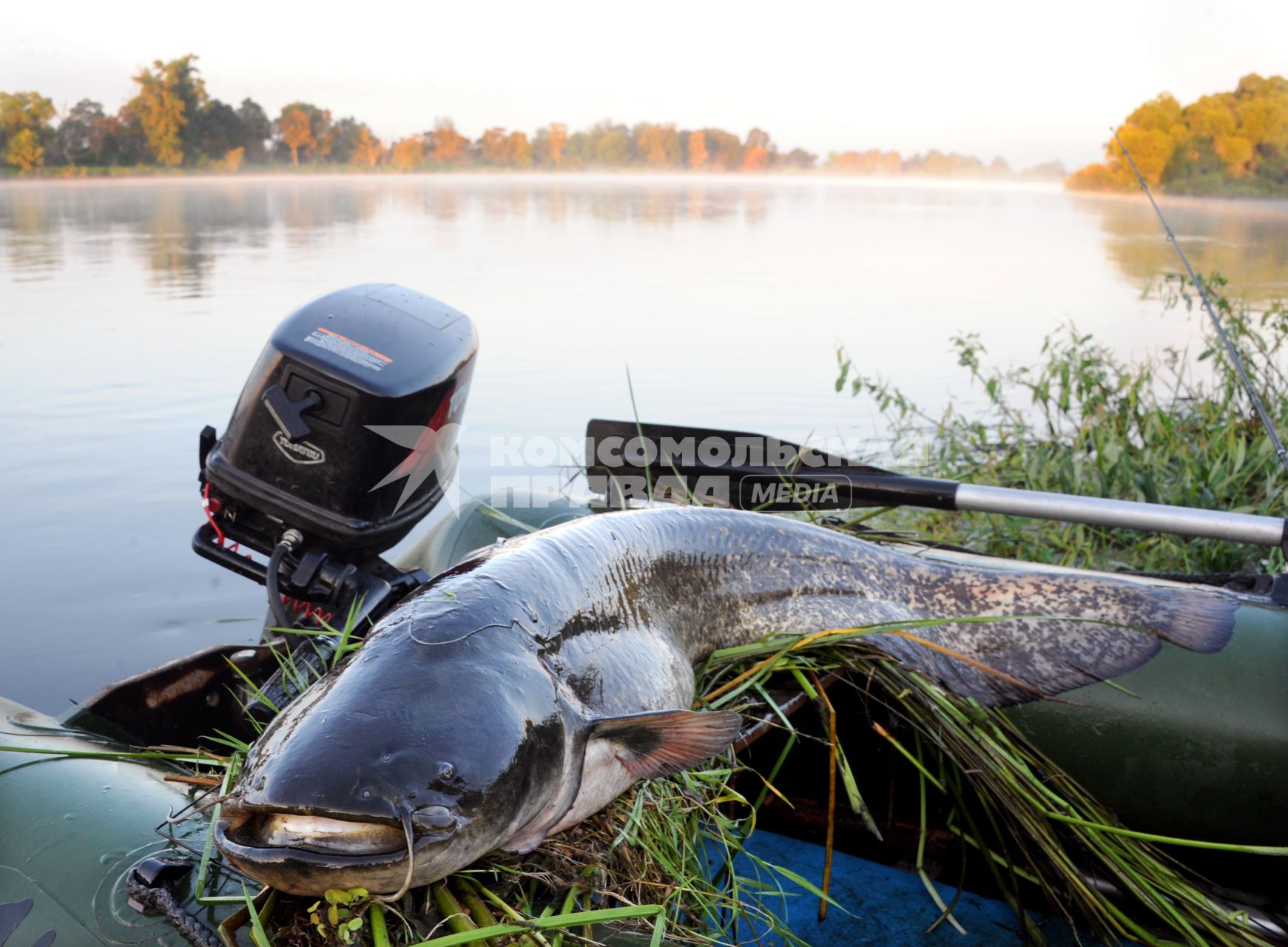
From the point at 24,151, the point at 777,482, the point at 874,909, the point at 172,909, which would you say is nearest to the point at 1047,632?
the point at 874,909

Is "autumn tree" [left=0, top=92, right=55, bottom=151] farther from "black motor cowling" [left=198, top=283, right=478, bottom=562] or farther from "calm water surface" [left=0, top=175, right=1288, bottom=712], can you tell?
"black motor cowling" [left=198, top=283, right=478, bottom=562]

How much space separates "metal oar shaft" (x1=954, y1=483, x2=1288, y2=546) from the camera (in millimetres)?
3020

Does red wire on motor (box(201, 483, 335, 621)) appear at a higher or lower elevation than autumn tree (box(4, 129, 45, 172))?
lower

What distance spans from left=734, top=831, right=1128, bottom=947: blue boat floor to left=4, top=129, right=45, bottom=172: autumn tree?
159 feet

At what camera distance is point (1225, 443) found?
5645 millimetres

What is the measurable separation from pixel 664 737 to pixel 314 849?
627mm

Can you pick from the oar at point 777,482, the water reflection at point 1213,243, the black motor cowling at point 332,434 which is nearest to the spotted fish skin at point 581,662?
the oar at point 777,482

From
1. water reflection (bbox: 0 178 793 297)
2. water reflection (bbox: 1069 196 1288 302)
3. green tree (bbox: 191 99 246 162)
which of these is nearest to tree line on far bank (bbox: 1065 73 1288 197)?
water reflection (bbox: 1069 196 1288 302)

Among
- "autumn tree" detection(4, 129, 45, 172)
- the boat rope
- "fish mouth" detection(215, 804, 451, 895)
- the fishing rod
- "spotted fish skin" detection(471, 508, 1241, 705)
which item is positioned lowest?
the boat rope

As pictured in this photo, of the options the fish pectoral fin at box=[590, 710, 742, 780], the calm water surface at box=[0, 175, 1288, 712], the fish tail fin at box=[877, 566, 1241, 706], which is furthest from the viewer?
the calm water surface at box=[0, 175, 1288, 712]

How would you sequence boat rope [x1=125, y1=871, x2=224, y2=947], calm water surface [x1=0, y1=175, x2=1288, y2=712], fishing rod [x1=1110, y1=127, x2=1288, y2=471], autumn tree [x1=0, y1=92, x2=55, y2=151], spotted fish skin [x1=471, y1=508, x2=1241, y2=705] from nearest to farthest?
boat rope [x1=125, y1=871, x2=224, y2=947], spotted fish skin [x1=471, y1=508, x2=1241, y2=705], fishing rod [x1=1110, y1=127, x2=1288, y2=471], calm water surface [x1=0, y1=175, x2=1288, y2=712], autumn tree [x1=0, y1=92, x2=55, y2=151]

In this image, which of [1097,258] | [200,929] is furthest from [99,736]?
[1097,258]

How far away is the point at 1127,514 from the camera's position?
3213 mm

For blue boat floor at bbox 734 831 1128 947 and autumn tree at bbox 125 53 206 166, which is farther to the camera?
autumn tree at bbox 125 53 206 166
